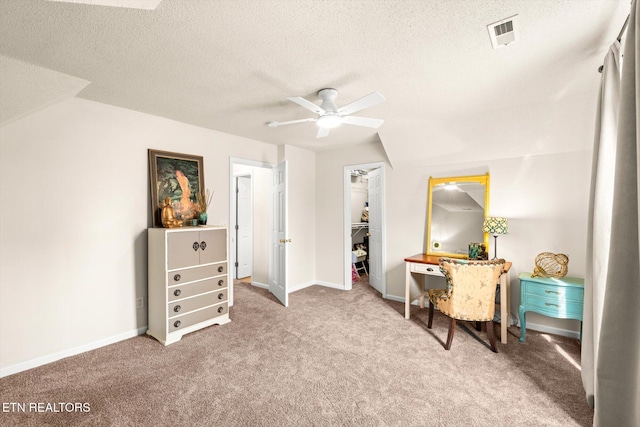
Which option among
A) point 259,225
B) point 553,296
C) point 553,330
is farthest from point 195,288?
point 553,330

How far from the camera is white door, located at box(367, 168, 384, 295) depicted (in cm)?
468

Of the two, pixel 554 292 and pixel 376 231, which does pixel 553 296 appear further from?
pixel 376 231

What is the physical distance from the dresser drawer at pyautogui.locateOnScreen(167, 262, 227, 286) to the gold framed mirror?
2804 millimetres

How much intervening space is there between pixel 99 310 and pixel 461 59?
4.00 metres

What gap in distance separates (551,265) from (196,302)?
12.8 feet

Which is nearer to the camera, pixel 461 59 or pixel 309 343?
pixel 461 59

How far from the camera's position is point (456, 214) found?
12.4ft

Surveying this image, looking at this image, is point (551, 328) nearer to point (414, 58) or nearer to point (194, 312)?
point (414, 58)

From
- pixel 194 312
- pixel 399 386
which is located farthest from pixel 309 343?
pixel 194 312

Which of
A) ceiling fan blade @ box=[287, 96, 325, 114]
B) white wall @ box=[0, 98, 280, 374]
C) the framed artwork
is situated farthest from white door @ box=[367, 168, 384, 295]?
white wall @ box=[0, 98, 280, 374]

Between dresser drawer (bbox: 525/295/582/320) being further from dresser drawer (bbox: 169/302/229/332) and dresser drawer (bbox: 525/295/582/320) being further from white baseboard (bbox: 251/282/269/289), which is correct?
white baseboard (bbox: 251/282/269/289)

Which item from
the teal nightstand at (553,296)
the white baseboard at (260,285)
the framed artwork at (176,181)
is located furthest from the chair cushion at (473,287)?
the white baseboard at (260,285)

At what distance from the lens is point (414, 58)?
2.05 meters

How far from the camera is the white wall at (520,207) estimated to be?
3.04m
